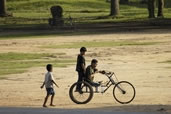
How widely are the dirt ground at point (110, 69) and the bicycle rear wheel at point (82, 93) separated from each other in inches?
7.1

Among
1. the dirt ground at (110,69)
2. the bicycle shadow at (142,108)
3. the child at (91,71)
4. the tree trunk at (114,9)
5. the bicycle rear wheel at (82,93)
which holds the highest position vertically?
the tree trunk at (114,9)

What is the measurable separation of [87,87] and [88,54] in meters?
16.6

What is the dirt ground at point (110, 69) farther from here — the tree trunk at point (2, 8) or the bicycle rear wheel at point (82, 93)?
the tree trunk at point (2, 8)

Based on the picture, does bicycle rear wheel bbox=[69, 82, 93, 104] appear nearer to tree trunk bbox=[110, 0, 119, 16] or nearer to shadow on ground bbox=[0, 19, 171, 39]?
shadow on ground bbox=[0, 19, 171, 39]

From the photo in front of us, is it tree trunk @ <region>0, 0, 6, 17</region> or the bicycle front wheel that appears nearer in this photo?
the bicycle front wheel

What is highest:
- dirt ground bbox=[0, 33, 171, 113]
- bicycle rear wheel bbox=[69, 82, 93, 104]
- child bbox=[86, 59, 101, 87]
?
child bbox=[86, 59, 101, 87]

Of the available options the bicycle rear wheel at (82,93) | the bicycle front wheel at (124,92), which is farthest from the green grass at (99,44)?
the bicycle rear wheel at (82,93)

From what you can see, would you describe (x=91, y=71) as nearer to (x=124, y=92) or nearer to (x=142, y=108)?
(x=124, y=92)

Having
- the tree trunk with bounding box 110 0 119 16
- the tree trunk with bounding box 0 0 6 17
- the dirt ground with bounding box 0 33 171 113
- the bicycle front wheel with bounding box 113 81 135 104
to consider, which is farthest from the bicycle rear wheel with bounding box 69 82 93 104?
the tree trunk with bounding box 0 0 6 17

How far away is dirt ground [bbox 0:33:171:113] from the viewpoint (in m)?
20.2

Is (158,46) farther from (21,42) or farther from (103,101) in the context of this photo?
(103,101)

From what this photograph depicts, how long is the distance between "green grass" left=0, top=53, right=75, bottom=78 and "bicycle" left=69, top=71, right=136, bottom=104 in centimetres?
858

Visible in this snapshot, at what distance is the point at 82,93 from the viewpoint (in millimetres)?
18859

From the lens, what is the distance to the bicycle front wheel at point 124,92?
19.2m
